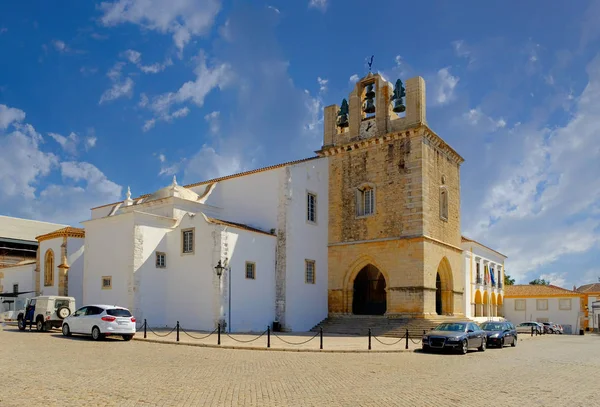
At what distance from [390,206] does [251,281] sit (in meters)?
8.38

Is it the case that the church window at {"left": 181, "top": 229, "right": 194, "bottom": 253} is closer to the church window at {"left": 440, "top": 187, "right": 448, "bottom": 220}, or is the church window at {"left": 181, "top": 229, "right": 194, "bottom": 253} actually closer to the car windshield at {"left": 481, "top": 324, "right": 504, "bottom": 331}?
the church window at {"left": 440, "top": 187, "right": 448, "bottom": 220}

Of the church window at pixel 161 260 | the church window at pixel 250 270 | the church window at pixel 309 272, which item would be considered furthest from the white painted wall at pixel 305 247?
the church window at pixel 161 260

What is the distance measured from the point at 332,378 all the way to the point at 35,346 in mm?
10473

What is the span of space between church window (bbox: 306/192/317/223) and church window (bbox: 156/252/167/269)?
26.0 ft

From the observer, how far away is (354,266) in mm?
29781

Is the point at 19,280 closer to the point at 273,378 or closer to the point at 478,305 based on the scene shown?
the point at 273,378

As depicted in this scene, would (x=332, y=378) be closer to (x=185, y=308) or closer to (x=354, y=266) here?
(x=185, y=308)

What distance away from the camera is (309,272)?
2942 centimetres

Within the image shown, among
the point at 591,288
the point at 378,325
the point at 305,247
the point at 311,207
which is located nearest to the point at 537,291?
the point at 591,288

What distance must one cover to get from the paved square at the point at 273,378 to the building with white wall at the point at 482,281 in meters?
23.5

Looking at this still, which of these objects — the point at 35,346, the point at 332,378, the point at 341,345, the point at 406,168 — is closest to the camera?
the point at 332,378

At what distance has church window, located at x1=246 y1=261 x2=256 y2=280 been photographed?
26438 millimetres

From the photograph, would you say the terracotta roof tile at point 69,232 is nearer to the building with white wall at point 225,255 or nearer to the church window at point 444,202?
the building with white wall at point 225,255

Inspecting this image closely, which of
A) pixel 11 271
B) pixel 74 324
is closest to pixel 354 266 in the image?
pixel 74 324
